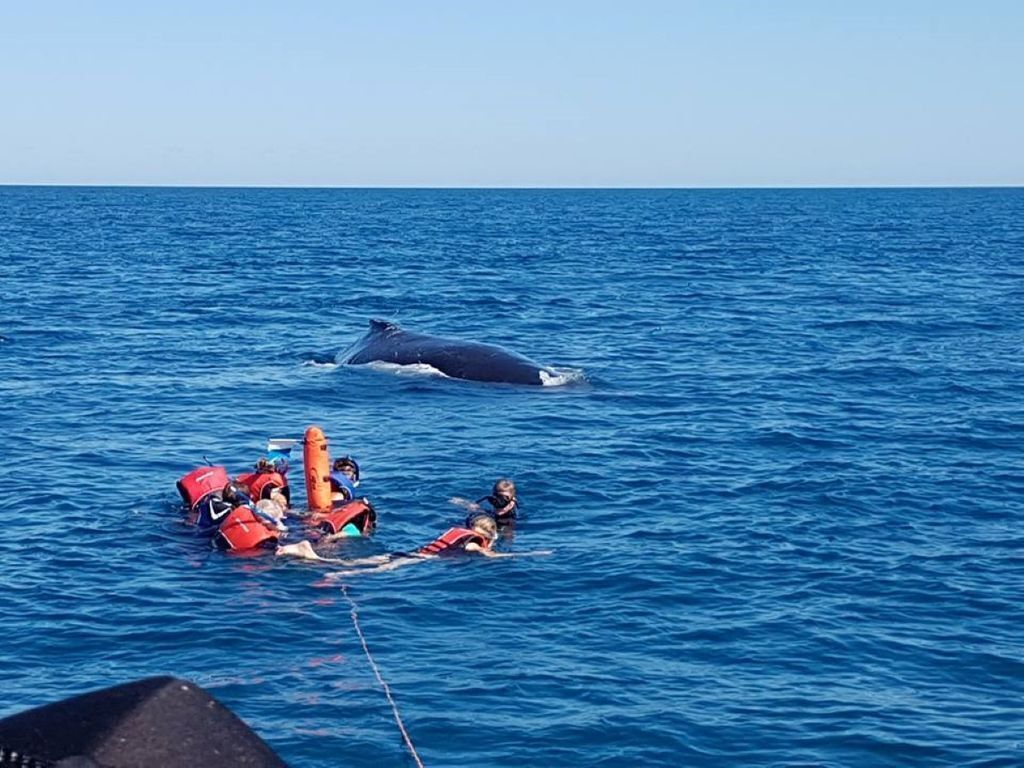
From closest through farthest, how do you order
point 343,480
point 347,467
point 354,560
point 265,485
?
point 354,560
point 265,485
point 343,480
point 347,467

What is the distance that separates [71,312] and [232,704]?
4044cm

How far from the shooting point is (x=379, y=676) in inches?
626

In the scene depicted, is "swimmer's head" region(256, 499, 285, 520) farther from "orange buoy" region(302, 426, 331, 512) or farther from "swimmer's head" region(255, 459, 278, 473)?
"swimmer's head" region(255, 459, 278, 473)

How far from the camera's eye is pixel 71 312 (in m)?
52.6

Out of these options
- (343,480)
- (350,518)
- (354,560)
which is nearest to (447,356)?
(343,480)

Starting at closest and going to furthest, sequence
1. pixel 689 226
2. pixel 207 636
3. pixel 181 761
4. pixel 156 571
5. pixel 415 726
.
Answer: pixel 181 761
pixel 415 726
pixel 207 636
pixel 156 571
pixel 689 226

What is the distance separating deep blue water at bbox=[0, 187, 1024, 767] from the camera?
49.0 ft

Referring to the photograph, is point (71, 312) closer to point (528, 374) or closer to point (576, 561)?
point (528, 374)

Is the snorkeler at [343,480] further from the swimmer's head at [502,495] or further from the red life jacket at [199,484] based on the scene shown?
the swimmer's head at [502,495]

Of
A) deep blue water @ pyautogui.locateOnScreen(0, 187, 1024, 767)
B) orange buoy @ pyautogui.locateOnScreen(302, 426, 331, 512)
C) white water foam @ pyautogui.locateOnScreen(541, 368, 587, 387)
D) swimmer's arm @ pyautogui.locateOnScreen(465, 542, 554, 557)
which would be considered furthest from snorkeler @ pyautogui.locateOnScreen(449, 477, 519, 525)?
white water foam @ pyautogui.locateOnScreen(541, 368, 587, 387)

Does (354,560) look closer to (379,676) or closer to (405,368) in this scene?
(379,676)

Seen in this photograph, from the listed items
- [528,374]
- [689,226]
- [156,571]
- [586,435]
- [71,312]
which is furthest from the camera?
[689,226]

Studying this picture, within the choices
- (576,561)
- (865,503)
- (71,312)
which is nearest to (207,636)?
(576,561)

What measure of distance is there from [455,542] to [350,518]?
169 cm
